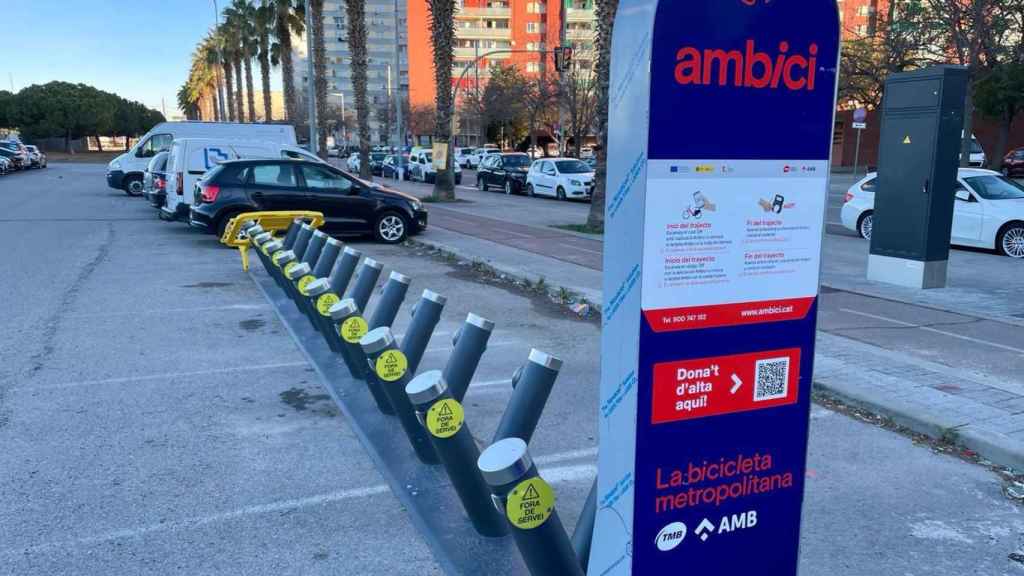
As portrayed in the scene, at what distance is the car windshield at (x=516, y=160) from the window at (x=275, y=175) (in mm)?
18382

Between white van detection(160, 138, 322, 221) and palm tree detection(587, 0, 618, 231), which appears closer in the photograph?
palm tree detection(587, 0, 618, 231)

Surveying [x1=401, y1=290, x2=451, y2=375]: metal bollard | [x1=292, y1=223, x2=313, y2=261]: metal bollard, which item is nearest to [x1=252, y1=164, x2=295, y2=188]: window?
[x1=292, y1=223, x2=313, y2=261]: metal bollard

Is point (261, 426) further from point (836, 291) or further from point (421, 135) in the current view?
point (421, 135)

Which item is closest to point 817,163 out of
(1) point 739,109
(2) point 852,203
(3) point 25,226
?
(1) point 739,109

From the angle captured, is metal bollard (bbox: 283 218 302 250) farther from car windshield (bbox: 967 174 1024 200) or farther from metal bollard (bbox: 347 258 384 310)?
car windshield (bbox: 967 174 1024 200)

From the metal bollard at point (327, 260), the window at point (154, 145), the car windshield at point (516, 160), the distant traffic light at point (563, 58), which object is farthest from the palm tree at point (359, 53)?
the metal bollard at point (327, 260)

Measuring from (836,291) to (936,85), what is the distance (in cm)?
281

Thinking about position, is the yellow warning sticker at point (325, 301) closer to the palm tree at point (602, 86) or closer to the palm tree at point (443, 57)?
the palm tree at point (602, 86)

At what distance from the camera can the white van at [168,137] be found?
22.5 meters

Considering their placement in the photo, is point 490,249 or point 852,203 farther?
point 852,203

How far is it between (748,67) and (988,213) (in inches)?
528

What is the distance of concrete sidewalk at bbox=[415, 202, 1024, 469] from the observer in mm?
4953

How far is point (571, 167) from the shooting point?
28.2 m

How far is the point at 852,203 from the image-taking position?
52.0 ft
